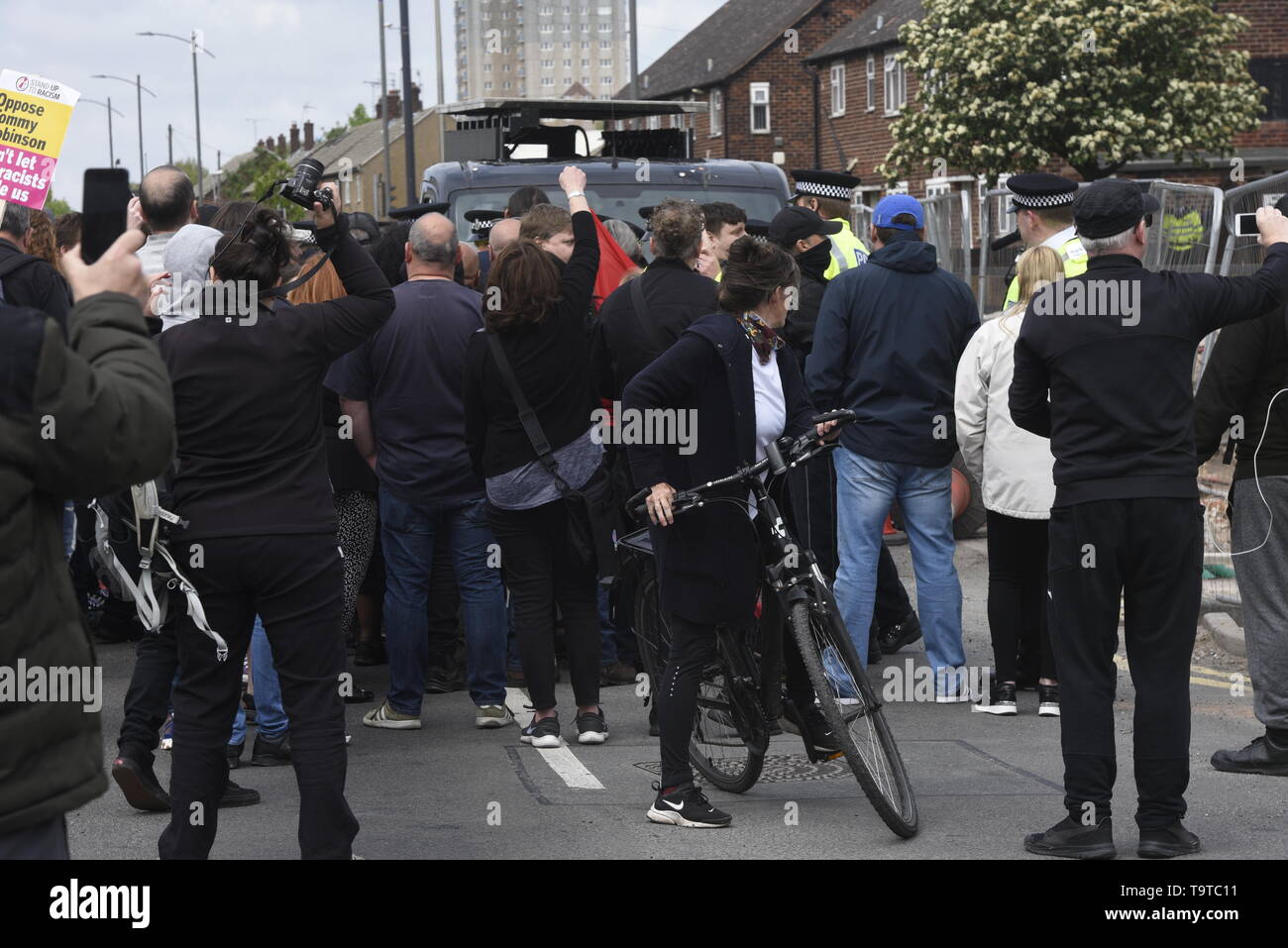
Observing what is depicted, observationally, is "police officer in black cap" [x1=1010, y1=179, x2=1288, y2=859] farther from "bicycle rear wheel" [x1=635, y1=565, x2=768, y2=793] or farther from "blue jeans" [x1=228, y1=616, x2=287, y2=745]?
"blue jeans" [x1=228, y1=616, x2=287, y2=745]

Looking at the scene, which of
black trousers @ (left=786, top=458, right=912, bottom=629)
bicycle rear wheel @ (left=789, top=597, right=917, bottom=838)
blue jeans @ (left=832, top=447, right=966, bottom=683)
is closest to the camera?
bicycle rear wheel @ (left=789, top=597, right=917, bottom=838)

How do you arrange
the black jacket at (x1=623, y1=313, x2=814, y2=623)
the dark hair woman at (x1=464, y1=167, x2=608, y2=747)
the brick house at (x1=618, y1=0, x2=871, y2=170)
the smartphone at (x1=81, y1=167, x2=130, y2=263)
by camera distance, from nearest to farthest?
1. the smartphone at (x1=81, y1=167, x2=130, y2=263)
2. the black jacket at (x1=623, y1=313, x2=814, y2=623)
3. the dark hair woman at (x1=464, y1=167, x2=608, y2=747)
4. the brick house at (x1=618, y1=0, x2=871, y2=170)

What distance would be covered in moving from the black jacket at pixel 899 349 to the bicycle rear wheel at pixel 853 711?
2.00 metres

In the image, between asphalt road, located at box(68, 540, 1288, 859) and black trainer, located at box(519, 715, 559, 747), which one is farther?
black trainer, located at box(519, 715, 559, 747)

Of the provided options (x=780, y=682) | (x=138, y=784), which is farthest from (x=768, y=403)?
(x=138, y=784)

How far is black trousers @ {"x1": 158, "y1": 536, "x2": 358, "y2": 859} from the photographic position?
4.74 m

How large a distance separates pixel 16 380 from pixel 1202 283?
3.75m

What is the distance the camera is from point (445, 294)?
7.20 meters

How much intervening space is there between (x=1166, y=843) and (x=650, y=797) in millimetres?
1807

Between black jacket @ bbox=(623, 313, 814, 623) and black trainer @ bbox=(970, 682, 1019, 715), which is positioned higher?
black jacket @ bbox=(623, 313, 814, 623)

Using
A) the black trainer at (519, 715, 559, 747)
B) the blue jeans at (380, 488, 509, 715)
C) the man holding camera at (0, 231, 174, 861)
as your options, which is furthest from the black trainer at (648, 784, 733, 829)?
the man holding camera at (0, 231, 174, 861)

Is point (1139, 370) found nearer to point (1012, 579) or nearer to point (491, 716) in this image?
Answer: point (1012, 579)

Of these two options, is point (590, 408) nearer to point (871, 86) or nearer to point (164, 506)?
point (164, 506)

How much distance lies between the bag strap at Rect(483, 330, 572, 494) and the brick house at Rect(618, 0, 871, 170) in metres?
49.4
